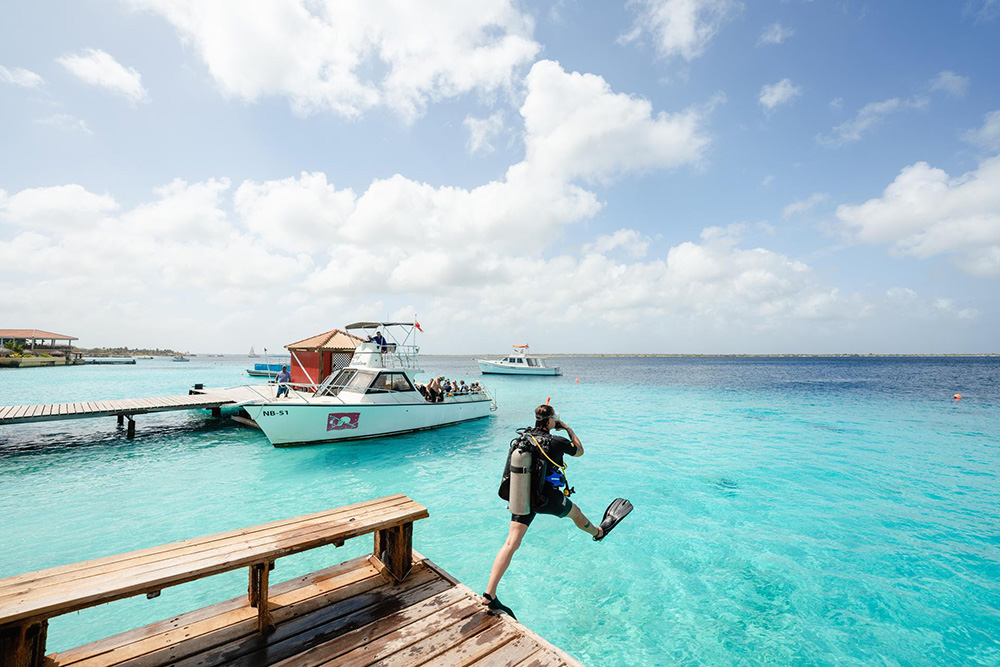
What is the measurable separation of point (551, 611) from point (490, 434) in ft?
41.2

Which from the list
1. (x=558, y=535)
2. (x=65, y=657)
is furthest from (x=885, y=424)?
(x=65, y=657)

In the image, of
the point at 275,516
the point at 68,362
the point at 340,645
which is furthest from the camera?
the point at 68,362

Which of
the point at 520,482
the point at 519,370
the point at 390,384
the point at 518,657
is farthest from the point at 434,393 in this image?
the point at 519,370

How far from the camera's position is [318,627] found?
11.4ft

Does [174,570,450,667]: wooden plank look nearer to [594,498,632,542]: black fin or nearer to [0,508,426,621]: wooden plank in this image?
[0,508,426,621]: wooden plank

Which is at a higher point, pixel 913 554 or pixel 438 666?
pixel 438 666

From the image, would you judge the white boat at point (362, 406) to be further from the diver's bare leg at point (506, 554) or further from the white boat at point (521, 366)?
the white boat at point (521, 366)

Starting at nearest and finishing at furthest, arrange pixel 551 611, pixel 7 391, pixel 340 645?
1. pixel 340 645
2. pixel 551 611
3. pixel 7 391

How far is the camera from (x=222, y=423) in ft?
64.3

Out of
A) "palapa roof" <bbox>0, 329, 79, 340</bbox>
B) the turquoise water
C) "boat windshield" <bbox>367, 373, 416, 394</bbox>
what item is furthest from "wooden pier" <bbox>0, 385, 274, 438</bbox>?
"palapa roof" <bbox>0, 329, 79, 340</bbox>

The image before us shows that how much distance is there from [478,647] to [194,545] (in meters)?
2.57

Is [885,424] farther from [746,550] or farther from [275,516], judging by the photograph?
[275,516]

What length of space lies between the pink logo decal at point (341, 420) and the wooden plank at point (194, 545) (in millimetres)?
10840

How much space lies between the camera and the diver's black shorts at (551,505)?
13.9 ft
